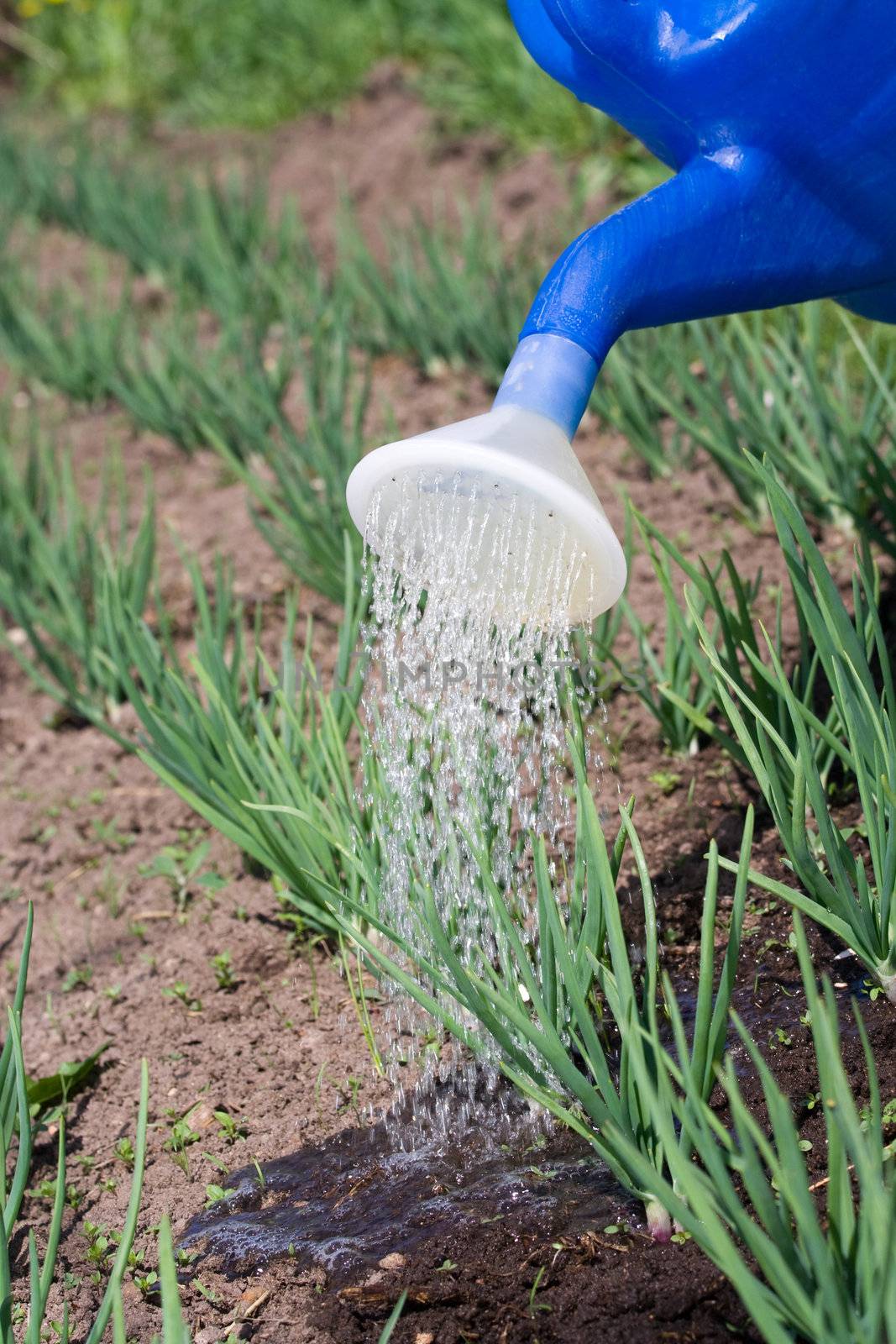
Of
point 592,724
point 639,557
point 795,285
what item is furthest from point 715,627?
point 795,285

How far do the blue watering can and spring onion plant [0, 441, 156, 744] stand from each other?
3.67 feet

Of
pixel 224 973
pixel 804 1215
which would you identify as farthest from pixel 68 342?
pixel 804 1215

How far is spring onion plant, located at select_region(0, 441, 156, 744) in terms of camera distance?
250cm

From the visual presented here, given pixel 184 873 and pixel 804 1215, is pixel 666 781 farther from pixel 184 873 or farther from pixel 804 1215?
pixel 804 1215

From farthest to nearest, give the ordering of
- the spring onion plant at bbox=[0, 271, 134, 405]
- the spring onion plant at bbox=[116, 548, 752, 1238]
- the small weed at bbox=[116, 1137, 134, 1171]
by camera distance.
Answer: the spring onion plant at bbox=[0, 271, 134, 405] → the small weed at bbox=[116, 1137, 134, 1171] → the spring onion plant at bbox=[116, 548, 752, 1238]

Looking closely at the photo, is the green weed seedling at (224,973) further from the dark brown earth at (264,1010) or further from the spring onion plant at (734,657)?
the spring onion plant at (734,657)

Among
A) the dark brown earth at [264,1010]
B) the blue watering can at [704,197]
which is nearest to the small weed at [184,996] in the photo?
the dark brown earth at [264,1010]

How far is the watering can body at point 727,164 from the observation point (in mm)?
1407

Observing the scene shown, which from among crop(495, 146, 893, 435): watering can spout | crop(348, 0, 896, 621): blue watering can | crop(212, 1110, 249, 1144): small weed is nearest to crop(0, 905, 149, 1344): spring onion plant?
crop(212, 1110, 249, 1144): small weed

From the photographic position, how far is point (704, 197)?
4.84ft

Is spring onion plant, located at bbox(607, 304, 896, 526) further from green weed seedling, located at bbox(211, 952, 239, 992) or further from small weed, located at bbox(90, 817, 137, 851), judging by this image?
small weed, located at bbox(90, 817, 137, 851)

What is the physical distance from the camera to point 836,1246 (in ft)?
3.64

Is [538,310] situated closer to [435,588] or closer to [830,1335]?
[435,588]

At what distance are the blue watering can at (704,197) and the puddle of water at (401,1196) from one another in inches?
24.5
